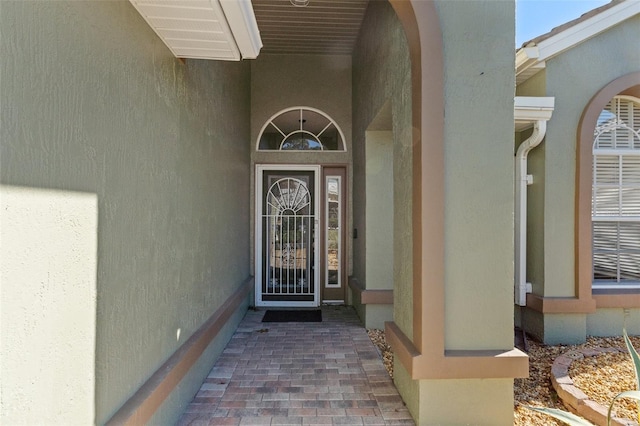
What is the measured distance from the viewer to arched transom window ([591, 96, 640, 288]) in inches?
188

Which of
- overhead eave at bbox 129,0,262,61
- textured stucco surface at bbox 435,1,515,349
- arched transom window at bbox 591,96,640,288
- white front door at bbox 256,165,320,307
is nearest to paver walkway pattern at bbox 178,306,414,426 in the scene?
textured stucco surface at bbox 435,1,515,349

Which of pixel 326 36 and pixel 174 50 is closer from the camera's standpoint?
pixel 174 50

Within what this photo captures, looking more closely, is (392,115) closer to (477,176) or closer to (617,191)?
(477,176)

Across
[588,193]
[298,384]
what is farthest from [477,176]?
[588,193]

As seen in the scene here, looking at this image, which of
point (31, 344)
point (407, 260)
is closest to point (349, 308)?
point (407, 260)

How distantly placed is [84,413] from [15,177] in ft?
3.61

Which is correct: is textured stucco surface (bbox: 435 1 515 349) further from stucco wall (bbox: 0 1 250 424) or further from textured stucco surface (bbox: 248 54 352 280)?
textured stucco surface (bbox: 248 54 352 280)

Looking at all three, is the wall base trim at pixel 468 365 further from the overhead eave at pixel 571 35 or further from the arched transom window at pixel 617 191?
the overhead eave at pixel 571 35

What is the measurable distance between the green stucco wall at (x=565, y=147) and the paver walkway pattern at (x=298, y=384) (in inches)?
96.4

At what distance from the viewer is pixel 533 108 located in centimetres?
416

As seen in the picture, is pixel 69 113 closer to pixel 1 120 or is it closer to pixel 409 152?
pixel 1 120

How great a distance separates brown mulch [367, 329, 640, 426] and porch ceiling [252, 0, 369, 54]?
4402mm

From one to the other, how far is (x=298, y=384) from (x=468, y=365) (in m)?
1.51

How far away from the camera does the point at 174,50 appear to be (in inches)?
101
